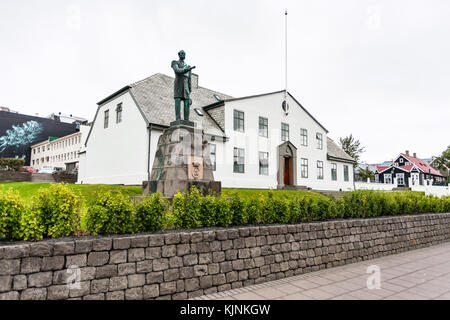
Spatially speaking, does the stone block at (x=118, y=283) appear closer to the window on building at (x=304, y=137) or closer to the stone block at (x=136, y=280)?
the stone block at (x=136, y=280)

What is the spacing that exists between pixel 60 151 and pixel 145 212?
54.1 m

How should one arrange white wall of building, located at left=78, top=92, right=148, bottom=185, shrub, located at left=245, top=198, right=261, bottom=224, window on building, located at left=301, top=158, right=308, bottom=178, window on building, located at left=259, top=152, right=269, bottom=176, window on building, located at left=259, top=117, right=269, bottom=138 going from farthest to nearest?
window on building, located at left=301, top=158, right=308, bottom=178 → window on building, located at left=259, top=117, right=269, bottom=138 → window on building, located at left=259, top=152, right=269, bottom=176 → white wall of building, located at left=78, top=92, right=148, bottom=185 → shrub, located at left=245, top=198, right=261, bottom=224

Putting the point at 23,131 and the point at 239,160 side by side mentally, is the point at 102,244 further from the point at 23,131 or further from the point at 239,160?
the point at 23,131

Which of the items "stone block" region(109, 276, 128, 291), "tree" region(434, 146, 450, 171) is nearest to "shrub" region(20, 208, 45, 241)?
"stone block" region(109, 276, 128, 291)

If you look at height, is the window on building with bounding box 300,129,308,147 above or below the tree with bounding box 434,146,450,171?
below

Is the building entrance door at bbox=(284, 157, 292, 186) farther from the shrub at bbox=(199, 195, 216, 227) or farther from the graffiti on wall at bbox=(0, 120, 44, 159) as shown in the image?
the graffiti on wall at bbox=(0, 120, 44, 159)

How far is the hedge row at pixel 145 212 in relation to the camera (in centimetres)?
482

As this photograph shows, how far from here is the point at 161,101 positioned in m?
20.6

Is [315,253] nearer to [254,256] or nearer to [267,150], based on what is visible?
[254,256]

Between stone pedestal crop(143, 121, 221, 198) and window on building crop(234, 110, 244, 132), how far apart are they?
1156 cm

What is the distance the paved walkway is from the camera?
18.7ft

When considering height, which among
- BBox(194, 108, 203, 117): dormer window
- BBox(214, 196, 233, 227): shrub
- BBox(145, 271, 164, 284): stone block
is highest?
A: BBox(194, 108, 203, 117): dormer window

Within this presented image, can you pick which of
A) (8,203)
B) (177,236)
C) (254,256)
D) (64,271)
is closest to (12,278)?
(64,271)

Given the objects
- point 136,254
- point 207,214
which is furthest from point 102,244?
point 207,214
